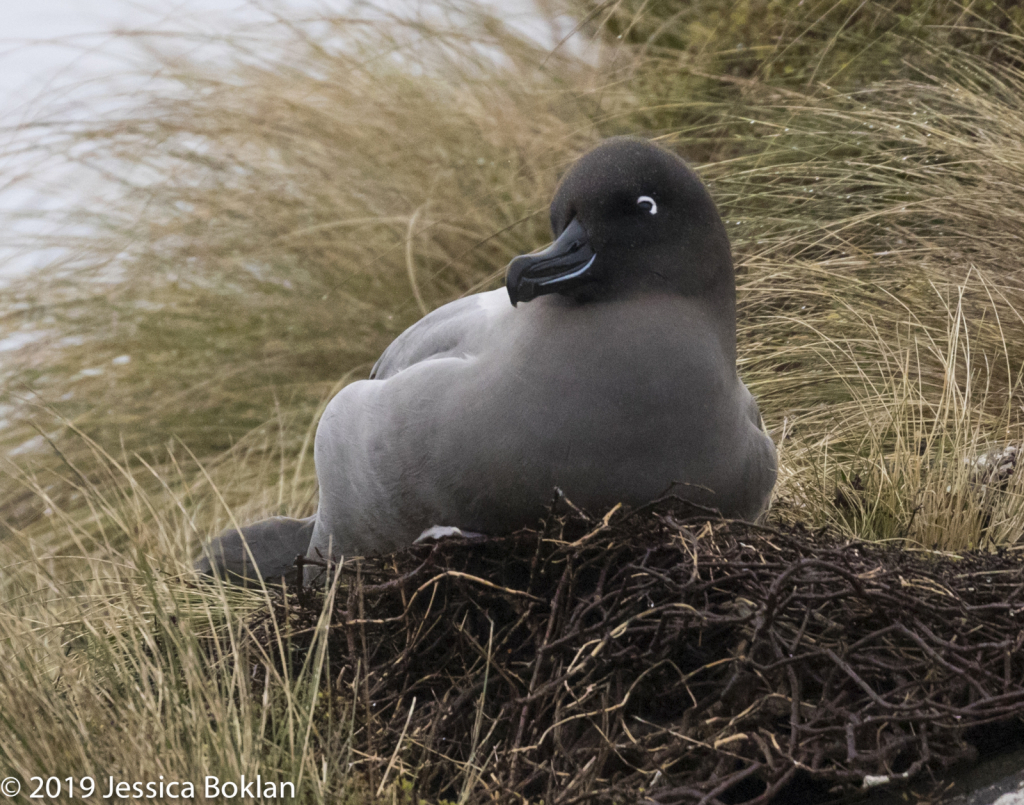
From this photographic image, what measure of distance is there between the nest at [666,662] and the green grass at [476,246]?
1.02m

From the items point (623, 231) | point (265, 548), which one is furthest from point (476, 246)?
point (623, 231)

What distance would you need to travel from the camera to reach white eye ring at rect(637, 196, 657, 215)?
2.58 m

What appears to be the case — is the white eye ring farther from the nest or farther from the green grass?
the green grass

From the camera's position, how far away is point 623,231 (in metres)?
2.59

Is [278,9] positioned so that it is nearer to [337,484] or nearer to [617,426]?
[337,484]

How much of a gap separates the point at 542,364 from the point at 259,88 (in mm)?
4397

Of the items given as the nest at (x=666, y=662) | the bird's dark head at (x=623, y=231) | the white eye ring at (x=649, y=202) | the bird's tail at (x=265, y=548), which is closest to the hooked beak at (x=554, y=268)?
the bird's dark head at (x=623, y=231)

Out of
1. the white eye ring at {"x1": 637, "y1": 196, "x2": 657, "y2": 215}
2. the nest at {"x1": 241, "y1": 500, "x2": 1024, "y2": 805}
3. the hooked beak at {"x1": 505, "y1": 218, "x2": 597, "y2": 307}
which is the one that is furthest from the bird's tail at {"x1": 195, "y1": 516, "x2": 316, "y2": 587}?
the white eye ring at {"x1": 637, "y1": 196, "x2": 657, "y2": 215}

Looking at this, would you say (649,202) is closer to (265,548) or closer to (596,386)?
(596,386)

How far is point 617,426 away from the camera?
251 cm

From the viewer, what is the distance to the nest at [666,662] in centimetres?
224

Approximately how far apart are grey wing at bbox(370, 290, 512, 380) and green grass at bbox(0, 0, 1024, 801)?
1001 millimetres

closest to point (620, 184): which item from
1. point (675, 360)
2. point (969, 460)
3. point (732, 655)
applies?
point (675, 360)

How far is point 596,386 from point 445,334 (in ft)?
2.13
